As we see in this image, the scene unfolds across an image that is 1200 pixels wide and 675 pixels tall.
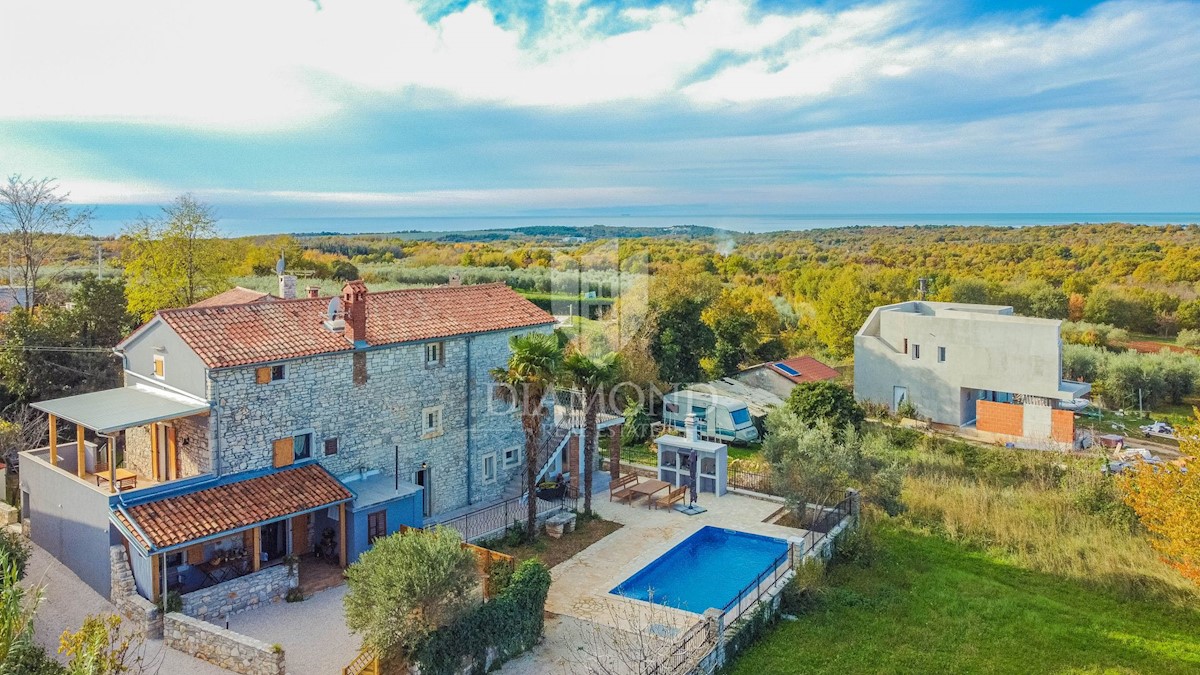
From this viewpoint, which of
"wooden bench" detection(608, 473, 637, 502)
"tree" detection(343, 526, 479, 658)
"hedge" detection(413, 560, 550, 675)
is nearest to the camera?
"tree" detection(343, 526, 479, 658)

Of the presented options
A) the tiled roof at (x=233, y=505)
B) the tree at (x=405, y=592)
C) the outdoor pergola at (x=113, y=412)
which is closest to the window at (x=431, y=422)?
the tiled roof at (x=233, y=505)

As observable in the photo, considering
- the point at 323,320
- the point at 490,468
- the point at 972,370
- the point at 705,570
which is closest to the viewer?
the point at 705,570

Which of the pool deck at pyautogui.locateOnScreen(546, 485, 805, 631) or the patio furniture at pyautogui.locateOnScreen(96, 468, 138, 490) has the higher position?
the patio furniture at pyautogui.locateOnScreen(96, 468, 138, 490)

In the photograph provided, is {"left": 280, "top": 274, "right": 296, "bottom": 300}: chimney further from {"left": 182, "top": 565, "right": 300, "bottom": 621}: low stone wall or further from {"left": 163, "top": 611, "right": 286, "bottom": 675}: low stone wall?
{"left": 163, "top": 611, "right": 286, "bottom": 675}: low stone wall

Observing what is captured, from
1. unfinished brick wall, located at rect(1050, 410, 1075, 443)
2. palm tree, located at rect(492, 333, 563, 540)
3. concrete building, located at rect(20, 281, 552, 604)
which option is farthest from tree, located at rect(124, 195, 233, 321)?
unfinished brick wall, located at rect(1050, 410, 1075, 443)

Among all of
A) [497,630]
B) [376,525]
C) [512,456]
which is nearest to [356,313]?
[376,525]

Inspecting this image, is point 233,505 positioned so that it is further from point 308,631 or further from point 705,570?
point 705,570
